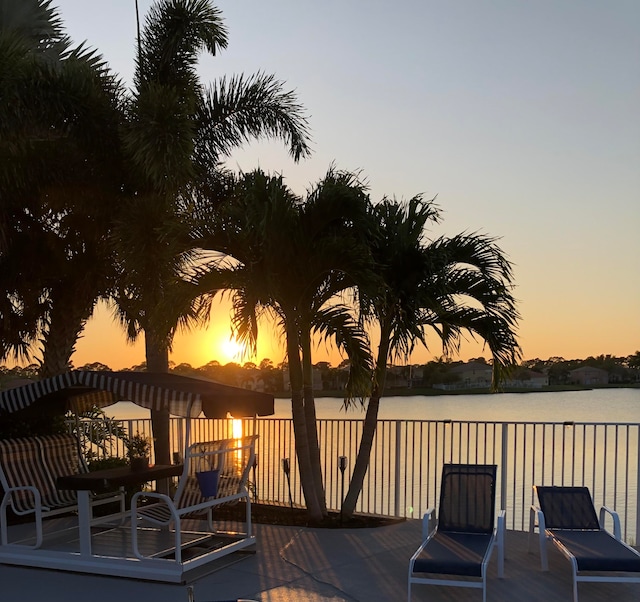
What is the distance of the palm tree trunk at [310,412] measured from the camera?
977cm

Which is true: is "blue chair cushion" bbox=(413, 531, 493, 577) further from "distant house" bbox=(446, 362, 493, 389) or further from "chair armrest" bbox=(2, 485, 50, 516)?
"distant house" bbox=(446, 362, 493, 389)

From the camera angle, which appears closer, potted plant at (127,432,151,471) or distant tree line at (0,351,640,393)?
distant tree line at (0,351,640,393)

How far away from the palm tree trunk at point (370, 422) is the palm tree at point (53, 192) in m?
5.09

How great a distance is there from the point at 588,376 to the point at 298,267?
83.7 ft

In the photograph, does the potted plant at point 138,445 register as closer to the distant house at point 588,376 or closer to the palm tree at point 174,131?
the palm tree at point 174,131

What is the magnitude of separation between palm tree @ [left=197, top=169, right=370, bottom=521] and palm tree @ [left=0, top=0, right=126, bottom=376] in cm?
352

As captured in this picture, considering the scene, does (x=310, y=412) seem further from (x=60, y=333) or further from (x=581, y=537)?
(x=60, y=333)

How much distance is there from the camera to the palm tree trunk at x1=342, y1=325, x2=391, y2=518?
387 inches

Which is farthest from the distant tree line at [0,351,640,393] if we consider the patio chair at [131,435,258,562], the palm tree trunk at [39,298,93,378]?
the patio chair at [131,435,258,562]

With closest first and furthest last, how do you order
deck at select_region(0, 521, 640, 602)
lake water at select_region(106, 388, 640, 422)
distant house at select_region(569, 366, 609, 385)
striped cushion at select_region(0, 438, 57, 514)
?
deck at select_region(0, 521, 640, 602) → striped cushion at select_region(0, 438, 57, 514) → lake water at select_region(106, 388, 640, 422) → distant house at select_region(569, 366, 609, 385)

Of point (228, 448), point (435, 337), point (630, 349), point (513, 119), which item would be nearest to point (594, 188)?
point (513, 119)

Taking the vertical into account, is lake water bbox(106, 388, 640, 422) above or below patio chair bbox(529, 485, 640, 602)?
below

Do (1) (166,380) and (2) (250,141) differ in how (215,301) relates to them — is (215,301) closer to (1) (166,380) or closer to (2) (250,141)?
(1) (166,380)

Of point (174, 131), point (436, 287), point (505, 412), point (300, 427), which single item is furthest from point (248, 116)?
point (505, 412)
